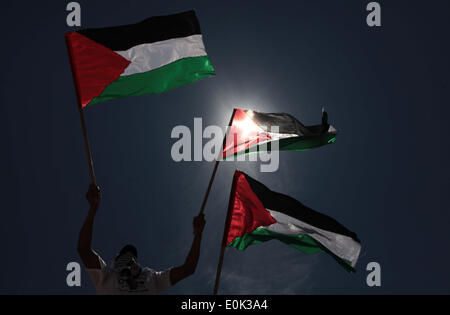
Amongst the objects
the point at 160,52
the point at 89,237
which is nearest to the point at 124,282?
the point at 89,237

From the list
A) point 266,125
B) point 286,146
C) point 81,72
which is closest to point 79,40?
point 81,72

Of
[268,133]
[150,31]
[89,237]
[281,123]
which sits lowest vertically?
[89,237]

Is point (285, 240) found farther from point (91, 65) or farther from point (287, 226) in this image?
point (91, 65)

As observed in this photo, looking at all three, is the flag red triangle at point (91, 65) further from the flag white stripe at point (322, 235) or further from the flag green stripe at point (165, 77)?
the flag white stripe at point (322, 235)

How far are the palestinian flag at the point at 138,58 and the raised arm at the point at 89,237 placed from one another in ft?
11.3

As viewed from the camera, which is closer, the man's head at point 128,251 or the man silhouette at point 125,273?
the man silhouette at point 125,273

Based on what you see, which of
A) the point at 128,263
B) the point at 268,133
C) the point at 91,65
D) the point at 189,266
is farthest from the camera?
the point at 268,133

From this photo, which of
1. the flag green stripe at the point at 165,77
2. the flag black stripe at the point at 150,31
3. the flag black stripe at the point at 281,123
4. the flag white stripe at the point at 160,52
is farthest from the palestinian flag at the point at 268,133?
the flag black stripe at the point at 150,31

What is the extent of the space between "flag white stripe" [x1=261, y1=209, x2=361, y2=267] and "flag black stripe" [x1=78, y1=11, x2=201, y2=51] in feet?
16.9

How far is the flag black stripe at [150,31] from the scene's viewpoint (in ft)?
34.7

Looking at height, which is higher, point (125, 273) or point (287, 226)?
point (125, 273)

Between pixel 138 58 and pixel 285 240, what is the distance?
5.95 m

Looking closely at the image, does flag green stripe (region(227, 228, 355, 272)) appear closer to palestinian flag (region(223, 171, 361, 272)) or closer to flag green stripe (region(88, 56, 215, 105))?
palestinian flag (region(223, 171, 361, 272))

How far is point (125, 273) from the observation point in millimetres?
6941
